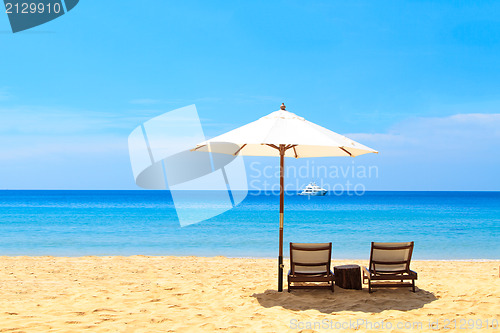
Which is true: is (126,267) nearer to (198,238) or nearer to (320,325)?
(320,325)

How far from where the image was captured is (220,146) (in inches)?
224

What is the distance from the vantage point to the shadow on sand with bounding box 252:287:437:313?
488 cm

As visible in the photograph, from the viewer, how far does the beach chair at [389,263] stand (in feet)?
18.1

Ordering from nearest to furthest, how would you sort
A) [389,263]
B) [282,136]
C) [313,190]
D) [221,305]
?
[282,136] < [221,305] < [389,263] < [313,190]

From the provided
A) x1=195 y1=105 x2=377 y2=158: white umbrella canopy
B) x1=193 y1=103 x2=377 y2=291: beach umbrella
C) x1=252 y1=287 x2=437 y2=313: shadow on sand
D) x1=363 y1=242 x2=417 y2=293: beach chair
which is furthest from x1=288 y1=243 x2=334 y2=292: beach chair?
x1=195 y1=105 x2=377 y2=158: white umbrella canopy

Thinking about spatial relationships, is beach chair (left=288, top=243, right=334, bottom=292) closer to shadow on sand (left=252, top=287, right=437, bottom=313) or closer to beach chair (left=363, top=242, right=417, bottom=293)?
shadow on sand (left=252, top=287, right=437, bottom=313)

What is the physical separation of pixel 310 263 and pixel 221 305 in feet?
4.30

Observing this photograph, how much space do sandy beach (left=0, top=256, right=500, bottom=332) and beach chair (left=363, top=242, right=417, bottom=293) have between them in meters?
0.24

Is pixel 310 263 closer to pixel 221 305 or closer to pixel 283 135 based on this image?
pixel 221 305

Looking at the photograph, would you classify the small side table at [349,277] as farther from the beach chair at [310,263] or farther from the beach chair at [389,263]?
the beach chair at [310,263]

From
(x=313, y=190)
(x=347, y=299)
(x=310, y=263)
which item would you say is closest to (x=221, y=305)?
(x=310, y=263)

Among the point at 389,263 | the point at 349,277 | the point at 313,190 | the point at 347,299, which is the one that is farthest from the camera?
the point at 313,190

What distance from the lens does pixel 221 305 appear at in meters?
5.02

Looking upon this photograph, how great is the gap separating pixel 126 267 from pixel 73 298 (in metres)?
3.18
